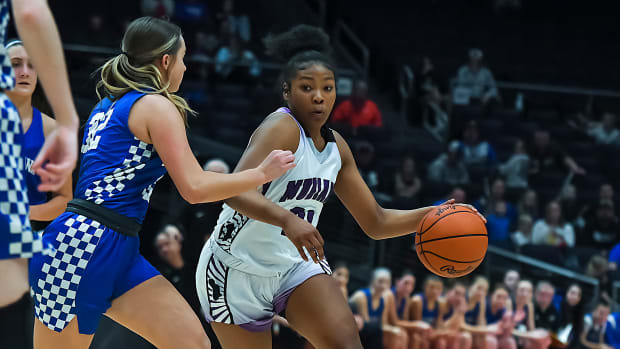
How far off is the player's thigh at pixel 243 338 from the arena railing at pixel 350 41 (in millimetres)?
9852

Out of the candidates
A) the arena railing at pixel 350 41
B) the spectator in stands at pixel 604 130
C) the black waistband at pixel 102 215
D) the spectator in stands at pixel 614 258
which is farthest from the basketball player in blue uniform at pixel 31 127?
the spectator in stands at pixel 604 130

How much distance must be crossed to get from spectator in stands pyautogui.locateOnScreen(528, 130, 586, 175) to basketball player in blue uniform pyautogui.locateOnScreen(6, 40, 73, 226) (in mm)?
8612

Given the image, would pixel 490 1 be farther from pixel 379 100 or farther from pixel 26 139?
pixel 26 139

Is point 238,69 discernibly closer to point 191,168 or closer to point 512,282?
point 512,282

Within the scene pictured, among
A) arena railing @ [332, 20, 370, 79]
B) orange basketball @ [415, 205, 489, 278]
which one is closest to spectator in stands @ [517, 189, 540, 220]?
arena railing @ [332, 20, 370, 79]

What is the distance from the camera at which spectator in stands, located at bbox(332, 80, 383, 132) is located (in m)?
10.1

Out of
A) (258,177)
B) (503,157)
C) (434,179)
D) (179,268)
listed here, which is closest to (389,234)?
(258,177)

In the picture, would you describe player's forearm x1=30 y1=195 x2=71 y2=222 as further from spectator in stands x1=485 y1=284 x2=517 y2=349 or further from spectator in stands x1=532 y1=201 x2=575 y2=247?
spectator in stands x1=532 y1=201 x2=575 y2=247

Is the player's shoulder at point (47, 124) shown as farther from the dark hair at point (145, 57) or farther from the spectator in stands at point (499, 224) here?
the spectator in stands at point (499, 224)

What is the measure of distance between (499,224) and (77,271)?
7.49 m

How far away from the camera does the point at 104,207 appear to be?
2961mm

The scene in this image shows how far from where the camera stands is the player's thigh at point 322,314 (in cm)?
327

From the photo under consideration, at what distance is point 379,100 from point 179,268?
7.20 metres

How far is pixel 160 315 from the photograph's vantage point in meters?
2.99
